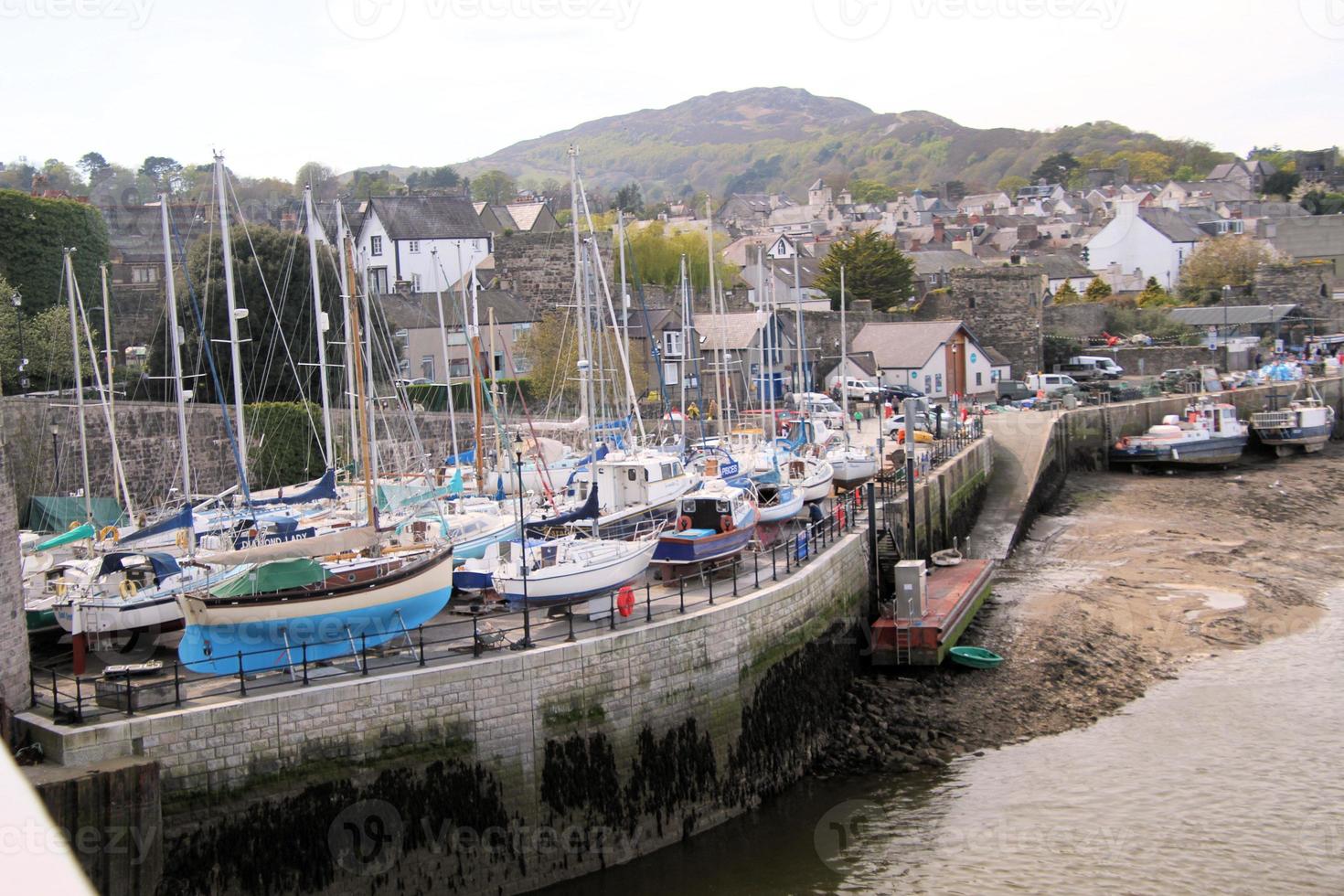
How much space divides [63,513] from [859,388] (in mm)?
34477

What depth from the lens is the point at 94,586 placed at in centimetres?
1762

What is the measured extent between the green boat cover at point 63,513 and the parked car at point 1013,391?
130 ft

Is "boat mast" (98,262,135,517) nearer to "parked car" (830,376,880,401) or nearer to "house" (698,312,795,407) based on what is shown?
"house" (698,312,795,407)

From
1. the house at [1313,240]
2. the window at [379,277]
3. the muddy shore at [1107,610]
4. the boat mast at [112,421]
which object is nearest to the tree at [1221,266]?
the house at [1313,240]

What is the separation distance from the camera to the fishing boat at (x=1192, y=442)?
4662 cm

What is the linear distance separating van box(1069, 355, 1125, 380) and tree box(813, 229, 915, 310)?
32.8 feet

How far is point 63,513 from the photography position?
25.6 m

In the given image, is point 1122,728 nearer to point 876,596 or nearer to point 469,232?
point 876,596

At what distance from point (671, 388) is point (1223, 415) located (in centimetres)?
2123

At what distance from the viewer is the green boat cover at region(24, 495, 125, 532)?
83.4 feet

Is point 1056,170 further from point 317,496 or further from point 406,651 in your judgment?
point 406,651

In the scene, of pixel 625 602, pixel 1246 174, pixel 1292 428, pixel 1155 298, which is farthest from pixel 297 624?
pixel 1246 174

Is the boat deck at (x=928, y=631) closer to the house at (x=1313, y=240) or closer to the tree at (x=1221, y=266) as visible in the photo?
the tree at (x=1221, y=266)

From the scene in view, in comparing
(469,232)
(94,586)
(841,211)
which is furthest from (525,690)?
(841,211)
